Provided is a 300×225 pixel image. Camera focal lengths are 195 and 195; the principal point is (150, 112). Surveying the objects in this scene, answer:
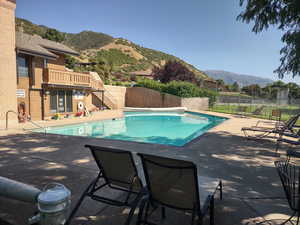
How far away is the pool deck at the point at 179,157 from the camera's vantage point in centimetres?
248

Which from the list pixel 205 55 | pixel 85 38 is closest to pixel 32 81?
pixel 205 55

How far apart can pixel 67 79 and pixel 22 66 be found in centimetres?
283

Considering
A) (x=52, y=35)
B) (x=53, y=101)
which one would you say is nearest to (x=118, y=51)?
(x=52, y=35)

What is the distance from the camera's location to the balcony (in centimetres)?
1262

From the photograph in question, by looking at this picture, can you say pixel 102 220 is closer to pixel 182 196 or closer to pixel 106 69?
pixel 182 196

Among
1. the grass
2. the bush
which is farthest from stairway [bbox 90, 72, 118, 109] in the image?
the grass

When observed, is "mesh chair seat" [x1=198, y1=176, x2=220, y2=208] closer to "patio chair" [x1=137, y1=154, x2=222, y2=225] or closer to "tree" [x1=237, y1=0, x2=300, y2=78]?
"patio chair" [x1=137, y1=154, x2=222, y2=225]

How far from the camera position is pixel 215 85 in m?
47.1

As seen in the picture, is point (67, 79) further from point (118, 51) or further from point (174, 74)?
Result: point (118, 51)

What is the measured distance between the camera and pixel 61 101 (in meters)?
14.0

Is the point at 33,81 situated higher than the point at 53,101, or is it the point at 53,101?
the point at 33,81

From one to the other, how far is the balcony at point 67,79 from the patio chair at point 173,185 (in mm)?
12685

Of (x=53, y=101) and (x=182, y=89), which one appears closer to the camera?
(x=53, y=101)

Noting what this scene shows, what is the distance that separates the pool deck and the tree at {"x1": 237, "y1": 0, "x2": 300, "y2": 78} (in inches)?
103
